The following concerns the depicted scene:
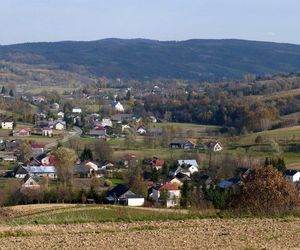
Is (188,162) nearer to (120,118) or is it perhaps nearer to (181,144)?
(181,144)

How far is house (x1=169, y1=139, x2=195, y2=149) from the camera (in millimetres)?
49237

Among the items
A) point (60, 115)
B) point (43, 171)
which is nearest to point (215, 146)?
point (43, 171)

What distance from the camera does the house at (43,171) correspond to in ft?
123

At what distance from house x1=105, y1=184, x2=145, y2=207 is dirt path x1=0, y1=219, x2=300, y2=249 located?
16.7 metres

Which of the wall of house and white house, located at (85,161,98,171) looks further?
white house, located at (85,161,98,171)

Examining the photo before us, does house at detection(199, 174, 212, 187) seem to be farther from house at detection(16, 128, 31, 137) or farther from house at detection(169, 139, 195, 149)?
house at detection(16, 128, 31, 137)

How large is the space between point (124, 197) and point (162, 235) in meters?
18.3

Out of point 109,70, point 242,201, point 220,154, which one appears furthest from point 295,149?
point 109,70

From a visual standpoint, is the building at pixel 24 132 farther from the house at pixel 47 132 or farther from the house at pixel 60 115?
the house at pixel 60 115

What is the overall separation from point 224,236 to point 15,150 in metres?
40.5

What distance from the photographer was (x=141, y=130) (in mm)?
59781

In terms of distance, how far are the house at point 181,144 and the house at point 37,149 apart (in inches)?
396

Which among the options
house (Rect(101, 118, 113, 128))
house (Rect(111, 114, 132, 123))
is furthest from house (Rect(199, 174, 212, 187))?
house (Rect(111, 114, 132, 123))

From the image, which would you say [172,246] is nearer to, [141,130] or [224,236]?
[224,236]
